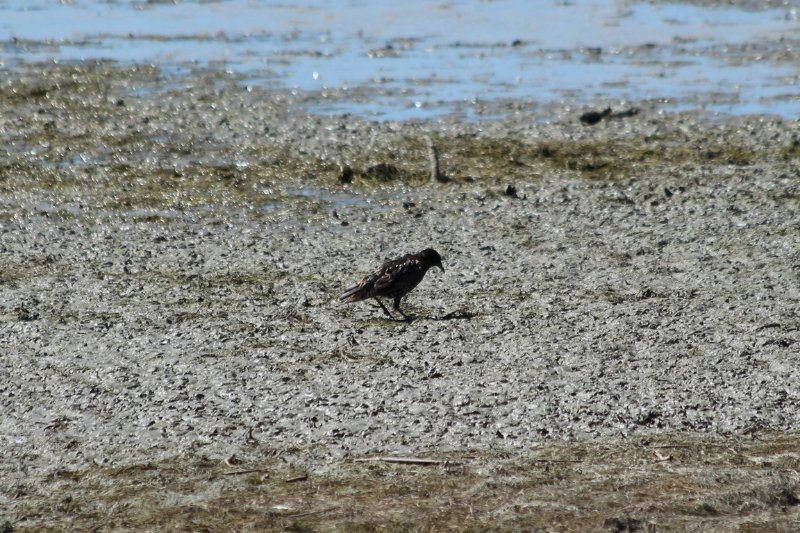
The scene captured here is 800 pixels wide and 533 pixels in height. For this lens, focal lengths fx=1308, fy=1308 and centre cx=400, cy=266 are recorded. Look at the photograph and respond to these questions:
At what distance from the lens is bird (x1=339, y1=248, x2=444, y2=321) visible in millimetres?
10109

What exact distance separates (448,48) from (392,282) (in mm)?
15598

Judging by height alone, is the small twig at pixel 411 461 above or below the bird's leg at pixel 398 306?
above

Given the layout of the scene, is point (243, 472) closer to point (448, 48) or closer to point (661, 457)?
point (661, 457)

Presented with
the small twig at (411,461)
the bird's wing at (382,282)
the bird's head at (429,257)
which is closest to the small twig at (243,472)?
the small twig at (411,461)

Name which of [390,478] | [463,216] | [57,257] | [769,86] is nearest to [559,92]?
[769,86]

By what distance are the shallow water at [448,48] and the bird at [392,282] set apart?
842 cm

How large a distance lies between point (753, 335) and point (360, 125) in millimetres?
9278

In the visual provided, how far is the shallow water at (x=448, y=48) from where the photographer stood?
20062mm

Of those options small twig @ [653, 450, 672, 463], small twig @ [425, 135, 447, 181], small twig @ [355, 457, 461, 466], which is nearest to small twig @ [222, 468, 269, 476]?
small twig @ [355, 457, 461, 466]

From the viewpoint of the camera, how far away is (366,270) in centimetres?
1184

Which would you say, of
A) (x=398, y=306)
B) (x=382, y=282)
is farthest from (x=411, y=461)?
(x=398, y=306)

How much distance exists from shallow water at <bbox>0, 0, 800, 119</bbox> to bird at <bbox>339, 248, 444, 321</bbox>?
842 cm

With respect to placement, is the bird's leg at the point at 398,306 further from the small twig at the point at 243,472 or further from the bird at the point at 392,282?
the small twig at the point at 243,472

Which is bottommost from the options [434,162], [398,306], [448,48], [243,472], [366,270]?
[366,270]
